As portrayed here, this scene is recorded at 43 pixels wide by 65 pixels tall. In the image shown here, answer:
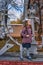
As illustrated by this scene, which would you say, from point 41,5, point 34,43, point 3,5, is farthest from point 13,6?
point 34,43

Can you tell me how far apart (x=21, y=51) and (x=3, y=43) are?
1.10 metres

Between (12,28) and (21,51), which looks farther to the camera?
(12,28)

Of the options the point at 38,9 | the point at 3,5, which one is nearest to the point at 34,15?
the point at 38,9

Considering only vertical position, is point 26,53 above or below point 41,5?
below

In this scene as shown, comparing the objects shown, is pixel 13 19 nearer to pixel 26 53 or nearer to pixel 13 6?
pixel 13 6

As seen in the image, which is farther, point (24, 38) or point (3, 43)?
point (3, 43)

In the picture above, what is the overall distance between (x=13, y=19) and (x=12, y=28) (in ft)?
1.41

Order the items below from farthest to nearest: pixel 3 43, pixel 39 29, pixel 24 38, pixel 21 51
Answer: pixel 39 29, pixel 3 43, pixel 21 51, pixel 24 38

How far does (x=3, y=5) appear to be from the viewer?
12023 millimetres

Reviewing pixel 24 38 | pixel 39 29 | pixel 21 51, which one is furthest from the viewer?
pixel 39 29

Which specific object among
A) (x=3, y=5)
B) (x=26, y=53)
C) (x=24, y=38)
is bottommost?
(x=26, y=53)

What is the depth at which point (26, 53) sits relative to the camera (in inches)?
419

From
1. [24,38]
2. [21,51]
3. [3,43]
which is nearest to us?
[24,38]

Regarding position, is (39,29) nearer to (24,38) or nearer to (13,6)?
(13,6)
